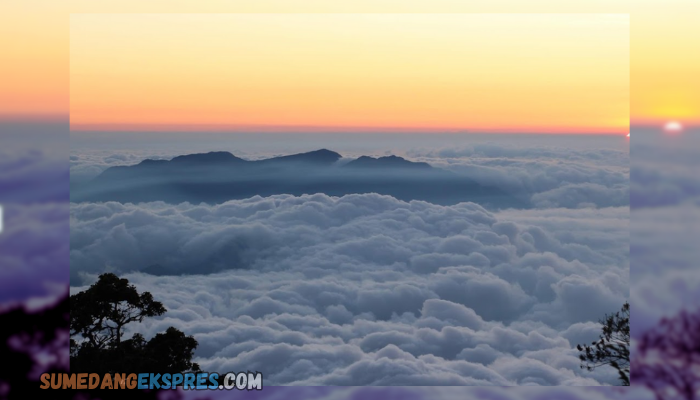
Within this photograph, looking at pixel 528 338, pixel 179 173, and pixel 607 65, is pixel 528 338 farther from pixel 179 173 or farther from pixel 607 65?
pixel 179 173

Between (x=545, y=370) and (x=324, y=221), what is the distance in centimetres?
425

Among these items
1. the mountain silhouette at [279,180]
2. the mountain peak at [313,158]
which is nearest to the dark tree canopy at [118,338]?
the mountain silhouette at [279,180]

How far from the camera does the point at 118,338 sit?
12773 mm

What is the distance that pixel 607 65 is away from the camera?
13.3m

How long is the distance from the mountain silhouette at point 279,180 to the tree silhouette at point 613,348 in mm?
2409

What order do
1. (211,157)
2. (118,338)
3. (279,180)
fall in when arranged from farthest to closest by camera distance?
(211,157) < (279,180) < (118,338)

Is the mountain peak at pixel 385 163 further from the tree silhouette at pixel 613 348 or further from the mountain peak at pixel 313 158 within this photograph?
the tree silhouette at pixel 613 348

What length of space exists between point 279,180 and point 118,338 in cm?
360

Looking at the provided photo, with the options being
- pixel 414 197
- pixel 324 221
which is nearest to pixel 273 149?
pixel 324 221

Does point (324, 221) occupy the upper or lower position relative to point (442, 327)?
upper

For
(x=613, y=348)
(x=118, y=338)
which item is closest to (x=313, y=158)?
(x=118, y=338)

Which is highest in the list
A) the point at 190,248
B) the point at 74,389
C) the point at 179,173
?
the point at 179,173

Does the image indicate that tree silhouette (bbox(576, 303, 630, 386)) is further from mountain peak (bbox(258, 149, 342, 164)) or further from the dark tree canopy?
the dark tree canopy

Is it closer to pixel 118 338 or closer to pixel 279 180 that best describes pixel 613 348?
pixel 279 180
